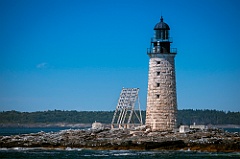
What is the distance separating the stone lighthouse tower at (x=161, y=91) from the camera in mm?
56688

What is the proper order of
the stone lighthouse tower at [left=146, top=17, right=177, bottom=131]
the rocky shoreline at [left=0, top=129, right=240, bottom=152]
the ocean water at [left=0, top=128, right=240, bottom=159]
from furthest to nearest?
1. the stone lighthouse tower at [left=146, top=17, right=177, bottom=131]
2. the rocky shoreline at [left=0, top=129, right=240, bottom=152]
3. the ocean water at [left=0, top=128, right=240, bottom=159]

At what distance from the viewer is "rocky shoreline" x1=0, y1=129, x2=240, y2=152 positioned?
5209cm

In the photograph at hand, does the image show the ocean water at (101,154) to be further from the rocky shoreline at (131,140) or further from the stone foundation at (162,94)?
the stone foundation at (162,94)

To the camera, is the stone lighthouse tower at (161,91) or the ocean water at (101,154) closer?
the ocean water at (101,154)

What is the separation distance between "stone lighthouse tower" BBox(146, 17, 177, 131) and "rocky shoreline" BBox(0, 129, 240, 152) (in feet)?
5.25

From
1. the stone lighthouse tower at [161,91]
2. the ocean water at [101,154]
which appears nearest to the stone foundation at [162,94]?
the stone lighthouse tower at [161,91]

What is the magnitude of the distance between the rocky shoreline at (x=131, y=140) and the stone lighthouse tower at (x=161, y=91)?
1.60 meters

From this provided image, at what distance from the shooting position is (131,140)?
53500 millimetres

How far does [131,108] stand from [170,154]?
10498 millimetres

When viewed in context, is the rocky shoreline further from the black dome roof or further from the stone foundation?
the black dome roof

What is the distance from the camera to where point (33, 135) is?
58.8 metres

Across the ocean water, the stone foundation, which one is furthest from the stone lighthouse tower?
the ocean water

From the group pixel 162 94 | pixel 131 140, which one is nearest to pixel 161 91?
pixel 162 94

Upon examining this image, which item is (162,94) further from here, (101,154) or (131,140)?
(101,154)
